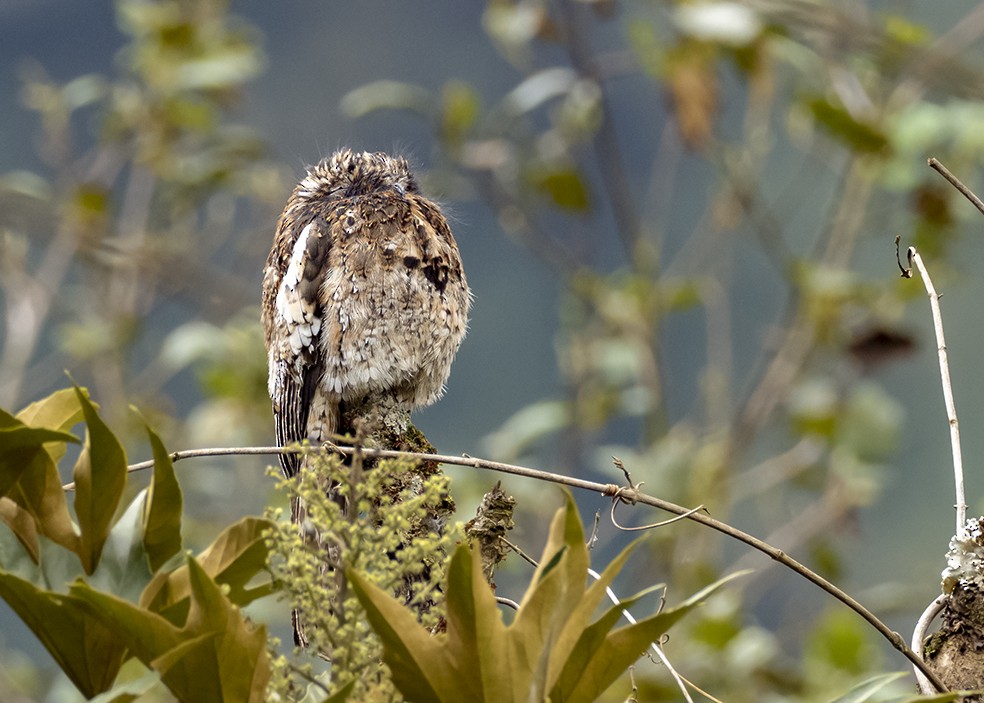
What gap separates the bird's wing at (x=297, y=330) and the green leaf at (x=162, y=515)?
1223 millimetres

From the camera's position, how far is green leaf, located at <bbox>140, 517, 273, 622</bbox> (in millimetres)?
1104

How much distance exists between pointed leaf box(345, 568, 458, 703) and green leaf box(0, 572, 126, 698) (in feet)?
0.86

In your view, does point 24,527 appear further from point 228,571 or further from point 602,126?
point 602,126

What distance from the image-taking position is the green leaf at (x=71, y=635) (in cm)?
105

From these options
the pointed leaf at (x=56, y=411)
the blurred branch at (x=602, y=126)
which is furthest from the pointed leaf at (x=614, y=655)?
the blurred branch at (x=602, y=126)

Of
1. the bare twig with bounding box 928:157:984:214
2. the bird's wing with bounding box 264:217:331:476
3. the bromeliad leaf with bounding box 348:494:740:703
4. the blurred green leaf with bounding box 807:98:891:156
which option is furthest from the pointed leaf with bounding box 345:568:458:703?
the blurred green leaf with bounding box 807:98:891:156

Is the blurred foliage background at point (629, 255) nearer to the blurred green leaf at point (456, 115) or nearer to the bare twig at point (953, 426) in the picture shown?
the blurred green leaf at point (456, 115)

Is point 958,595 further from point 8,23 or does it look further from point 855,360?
point 8,23

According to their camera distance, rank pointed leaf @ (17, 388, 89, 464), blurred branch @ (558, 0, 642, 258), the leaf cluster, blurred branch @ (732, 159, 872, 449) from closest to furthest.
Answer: the leaf cluster → pointed leaf @ (17, 388, 89, 464) → blurred branch @ (558, 0, 642, 258) → blurred branch @ (732, 159, 872, 449)

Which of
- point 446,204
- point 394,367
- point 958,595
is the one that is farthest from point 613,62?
point 958,595

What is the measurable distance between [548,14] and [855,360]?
1609mm

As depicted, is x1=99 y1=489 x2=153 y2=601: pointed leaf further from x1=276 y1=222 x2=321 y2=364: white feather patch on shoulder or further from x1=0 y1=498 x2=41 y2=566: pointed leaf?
x1=276 y1=222 x2=321 y2=364: white feather patch on shoulder

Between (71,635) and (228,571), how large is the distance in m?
0.14

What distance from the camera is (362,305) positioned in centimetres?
240
